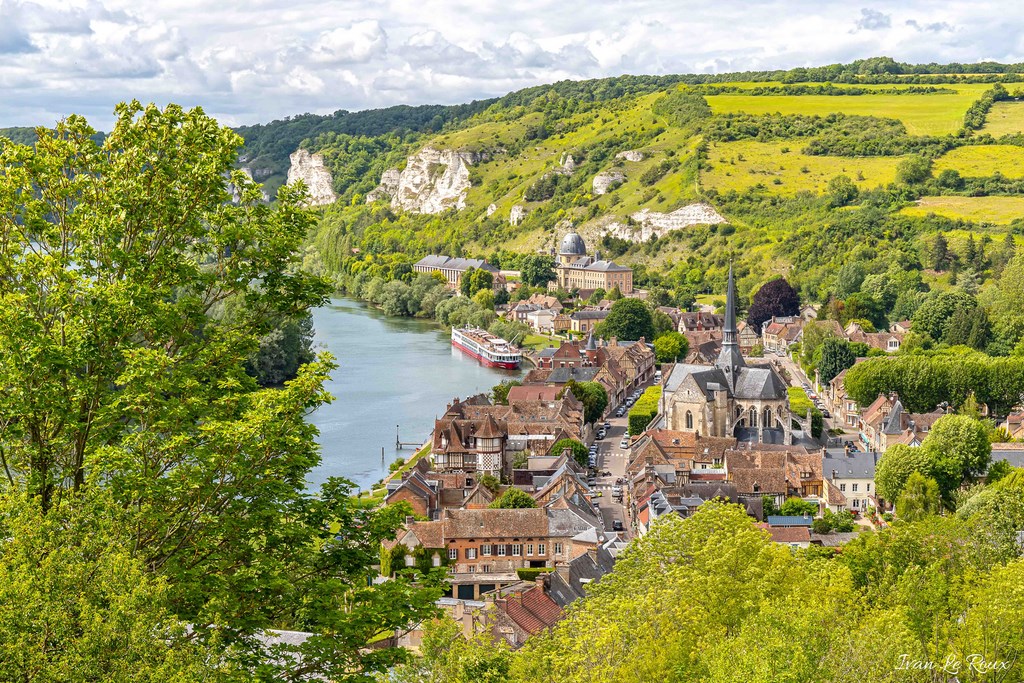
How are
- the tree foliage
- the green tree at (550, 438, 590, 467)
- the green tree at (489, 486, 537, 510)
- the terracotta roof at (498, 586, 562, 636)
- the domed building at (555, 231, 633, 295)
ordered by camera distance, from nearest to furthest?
1. the terracotta roof at (498, 586, 562, 636)
2. the green tree at (489, 486, 537, 510)
3. the green tree at (550, 438, 590, 467)
4. the tree foliage
5. the domed building at (555, 231, 633, 295)

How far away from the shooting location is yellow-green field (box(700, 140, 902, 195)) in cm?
12181

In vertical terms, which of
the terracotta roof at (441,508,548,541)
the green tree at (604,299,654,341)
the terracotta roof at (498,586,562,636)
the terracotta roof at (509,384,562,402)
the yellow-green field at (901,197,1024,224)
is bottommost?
the green tree at (604,299,654,341)

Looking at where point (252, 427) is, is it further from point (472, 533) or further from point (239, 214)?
point (472, 533)

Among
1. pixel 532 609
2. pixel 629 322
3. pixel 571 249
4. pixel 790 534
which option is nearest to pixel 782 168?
pixel 571 249

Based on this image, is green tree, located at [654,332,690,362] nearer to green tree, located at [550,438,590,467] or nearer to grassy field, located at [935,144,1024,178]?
green tree, located at [550,438,590,467]

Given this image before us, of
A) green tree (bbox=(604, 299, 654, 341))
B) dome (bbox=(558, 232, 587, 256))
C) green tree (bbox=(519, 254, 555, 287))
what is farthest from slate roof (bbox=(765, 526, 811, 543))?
dome (bbox=(558, 232, 587, 256))

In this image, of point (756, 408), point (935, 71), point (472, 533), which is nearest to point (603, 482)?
point (756, 408)

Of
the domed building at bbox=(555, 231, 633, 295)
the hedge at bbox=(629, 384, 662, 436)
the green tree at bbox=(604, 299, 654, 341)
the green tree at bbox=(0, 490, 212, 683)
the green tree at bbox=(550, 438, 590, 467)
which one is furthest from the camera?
the domed building at bbox=(555, 231, 633, 295)

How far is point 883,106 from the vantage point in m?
144

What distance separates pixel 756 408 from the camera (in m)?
51.1

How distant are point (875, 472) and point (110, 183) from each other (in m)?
37.9

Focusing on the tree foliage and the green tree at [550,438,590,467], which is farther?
the tree foliage

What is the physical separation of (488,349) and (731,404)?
3192 cm

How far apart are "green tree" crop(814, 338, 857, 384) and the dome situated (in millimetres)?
55918
